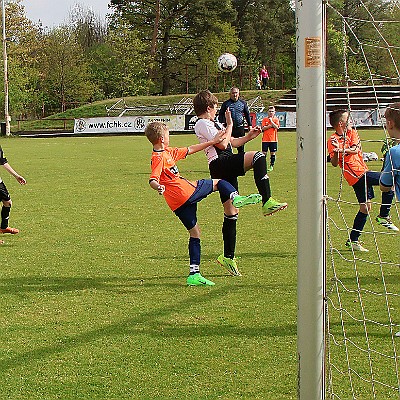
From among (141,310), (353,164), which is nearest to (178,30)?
(353,164)

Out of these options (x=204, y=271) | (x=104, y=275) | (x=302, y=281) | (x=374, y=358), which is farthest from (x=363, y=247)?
(x=302, y=281)

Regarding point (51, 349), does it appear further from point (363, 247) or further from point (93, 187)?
point (93, 187)

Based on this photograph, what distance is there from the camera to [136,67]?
5984cm

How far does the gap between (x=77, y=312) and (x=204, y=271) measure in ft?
5.75

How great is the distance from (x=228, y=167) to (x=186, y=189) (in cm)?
68

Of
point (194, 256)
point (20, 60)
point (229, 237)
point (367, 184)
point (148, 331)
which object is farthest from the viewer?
point (20, 60)

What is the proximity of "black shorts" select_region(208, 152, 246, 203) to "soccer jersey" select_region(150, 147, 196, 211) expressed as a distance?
18.4 inches

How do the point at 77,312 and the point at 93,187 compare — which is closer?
the point at 77,312

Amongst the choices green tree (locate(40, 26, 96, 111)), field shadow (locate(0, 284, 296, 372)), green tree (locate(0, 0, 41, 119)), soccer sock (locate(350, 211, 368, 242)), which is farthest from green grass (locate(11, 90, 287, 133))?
field shadow (locate(0, 284, 296, 372))

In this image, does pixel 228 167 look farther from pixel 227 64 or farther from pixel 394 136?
pixel 227 64

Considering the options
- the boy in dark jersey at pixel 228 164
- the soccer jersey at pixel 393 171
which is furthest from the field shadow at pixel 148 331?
the boy in dark jersey at pixel 228 164

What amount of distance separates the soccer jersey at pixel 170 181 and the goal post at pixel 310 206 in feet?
11.6

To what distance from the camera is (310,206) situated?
10.6 ft

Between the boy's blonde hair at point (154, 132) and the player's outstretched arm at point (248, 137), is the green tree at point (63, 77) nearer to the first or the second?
the player's outstretched arm at point (248, 137)
